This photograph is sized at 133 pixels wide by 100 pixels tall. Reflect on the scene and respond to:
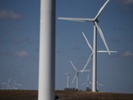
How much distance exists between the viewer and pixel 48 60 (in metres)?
15.3

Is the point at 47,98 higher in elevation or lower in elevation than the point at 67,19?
lower

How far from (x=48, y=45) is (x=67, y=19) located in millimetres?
52959

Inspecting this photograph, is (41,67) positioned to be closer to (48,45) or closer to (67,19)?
(48,45)

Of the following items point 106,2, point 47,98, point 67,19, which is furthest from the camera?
point 67,19

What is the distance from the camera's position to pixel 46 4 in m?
15.7

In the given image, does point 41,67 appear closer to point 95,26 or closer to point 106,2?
point 106,2

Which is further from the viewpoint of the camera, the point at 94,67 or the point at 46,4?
the point at 94,67

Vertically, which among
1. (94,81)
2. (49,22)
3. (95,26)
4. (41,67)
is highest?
(95,26)

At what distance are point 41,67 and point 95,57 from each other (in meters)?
54.2

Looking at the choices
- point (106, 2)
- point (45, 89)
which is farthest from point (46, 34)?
point (106, 2)

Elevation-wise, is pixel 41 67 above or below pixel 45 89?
above

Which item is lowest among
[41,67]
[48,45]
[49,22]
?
[41,67]

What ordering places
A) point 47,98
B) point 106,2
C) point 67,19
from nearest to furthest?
point 47,98, point 106,2, point 67,19

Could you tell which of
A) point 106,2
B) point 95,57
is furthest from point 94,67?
point 106,2
